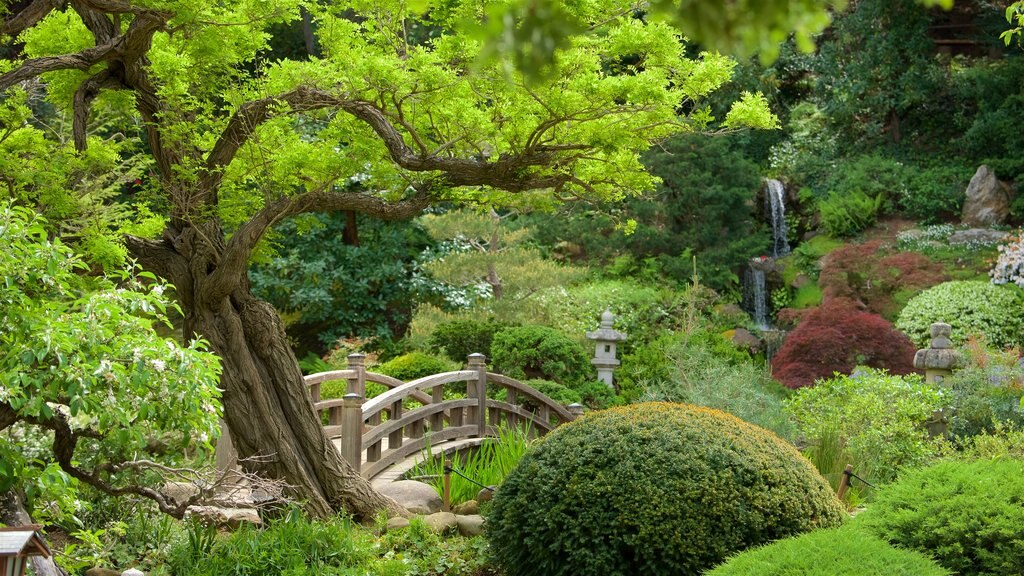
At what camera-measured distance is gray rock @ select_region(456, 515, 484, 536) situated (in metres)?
7.73

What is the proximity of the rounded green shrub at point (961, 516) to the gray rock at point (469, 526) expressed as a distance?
2.98 m

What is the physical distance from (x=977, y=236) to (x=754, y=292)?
4189 millimetres

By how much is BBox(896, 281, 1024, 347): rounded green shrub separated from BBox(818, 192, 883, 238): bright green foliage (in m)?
3.59

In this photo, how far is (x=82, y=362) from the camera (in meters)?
4.26

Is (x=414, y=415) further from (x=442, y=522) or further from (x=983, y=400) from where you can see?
(x=983, y=400)

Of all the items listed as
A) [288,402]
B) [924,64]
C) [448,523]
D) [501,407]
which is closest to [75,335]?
[288,402]

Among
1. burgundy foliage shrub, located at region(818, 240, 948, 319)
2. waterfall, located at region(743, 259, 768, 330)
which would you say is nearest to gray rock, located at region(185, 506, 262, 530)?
burgundy foliage shrub, located at region(818, 240, 948, 319)

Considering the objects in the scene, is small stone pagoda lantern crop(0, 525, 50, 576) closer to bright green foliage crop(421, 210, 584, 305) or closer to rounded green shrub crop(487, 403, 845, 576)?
rounded green shrub crop(487, 403, 845, 576)

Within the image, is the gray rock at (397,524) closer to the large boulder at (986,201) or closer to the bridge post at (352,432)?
the bridge post at (352,432)

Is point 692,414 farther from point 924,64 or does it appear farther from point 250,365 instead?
point 924,64

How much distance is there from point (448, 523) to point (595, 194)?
2.81 meters

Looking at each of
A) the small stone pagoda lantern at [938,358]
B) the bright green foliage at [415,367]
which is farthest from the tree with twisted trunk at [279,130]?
the small stone pagoda lantern at [938,358]

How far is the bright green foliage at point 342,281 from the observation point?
16.8m

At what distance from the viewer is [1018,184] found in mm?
19672
